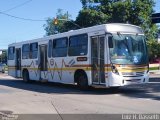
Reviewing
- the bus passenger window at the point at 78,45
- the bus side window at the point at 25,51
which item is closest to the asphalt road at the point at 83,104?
the bus passenger window at the point at 78,45

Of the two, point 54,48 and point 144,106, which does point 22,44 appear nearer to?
point 54,48

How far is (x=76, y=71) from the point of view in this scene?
822 inches

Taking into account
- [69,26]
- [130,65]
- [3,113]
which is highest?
[69,26]

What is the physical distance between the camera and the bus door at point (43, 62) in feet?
81.8

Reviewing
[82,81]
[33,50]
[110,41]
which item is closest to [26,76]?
[33,50]

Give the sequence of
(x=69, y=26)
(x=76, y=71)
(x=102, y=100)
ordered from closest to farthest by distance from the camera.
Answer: (x=102, y=100)
(x=76, y=71)
(x=69, y=26)

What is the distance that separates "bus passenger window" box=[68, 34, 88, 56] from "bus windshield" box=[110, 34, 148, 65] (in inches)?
83.5

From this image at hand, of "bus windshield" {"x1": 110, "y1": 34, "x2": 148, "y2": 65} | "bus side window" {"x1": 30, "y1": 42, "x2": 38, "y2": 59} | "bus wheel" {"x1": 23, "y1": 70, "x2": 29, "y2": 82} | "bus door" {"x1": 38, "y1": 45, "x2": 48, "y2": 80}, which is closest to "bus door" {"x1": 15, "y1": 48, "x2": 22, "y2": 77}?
"bus wheel" {"x1": 23, "y1": 70, "x2": 29, "y2": 82}

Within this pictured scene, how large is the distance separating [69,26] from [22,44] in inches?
1235

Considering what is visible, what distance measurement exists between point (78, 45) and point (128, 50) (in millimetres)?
3261

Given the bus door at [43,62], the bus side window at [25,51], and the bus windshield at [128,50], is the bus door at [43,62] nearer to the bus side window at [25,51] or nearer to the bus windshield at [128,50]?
the bus side window at [25,51]

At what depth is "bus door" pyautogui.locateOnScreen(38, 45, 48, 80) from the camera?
2492 centimetres

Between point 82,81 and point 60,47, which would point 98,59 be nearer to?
point 82,81

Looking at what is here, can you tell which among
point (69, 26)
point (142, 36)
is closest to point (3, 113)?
point (142, 36)
